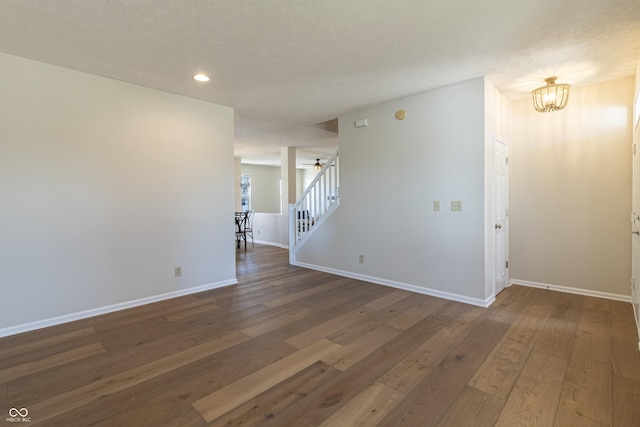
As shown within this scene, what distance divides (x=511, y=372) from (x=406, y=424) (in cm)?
100

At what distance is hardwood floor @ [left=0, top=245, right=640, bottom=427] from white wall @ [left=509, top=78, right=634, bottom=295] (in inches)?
18.4

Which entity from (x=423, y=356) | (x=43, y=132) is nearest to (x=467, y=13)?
(x=423, y=356)

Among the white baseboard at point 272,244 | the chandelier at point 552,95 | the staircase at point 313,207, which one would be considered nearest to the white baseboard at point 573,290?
the chandelier at point 552,95

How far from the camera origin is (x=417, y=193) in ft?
12.8

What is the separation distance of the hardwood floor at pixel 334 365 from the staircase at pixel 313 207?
206cm

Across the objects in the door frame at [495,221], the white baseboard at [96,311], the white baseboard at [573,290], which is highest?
the door frame at [495,221]

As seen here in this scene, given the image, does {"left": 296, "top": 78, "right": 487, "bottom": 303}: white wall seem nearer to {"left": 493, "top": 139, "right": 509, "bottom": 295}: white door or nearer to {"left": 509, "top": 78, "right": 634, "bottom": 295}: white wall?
{"left": 493, "top": 139, "right": 509, "bottom": 295}: white door

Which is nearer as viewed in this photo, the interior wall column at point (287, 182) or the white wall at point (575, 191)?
the white wall at point (575, 191)

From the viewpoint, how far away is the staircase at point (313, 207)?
516 cm

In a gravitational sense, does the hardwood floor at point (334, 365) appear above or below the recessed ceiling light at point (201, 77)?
below

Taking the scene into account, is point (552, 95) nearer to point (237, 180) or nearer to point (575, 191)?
point (575, 191)

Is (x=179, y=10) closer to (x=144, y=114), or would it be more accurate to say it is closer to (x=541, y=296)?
(x=144, y=114)

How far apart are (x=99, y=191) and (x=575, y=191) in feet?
18.1

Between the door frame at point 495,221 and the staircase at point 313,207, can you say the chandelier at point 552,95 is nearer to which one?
the door frame at point 495,221
